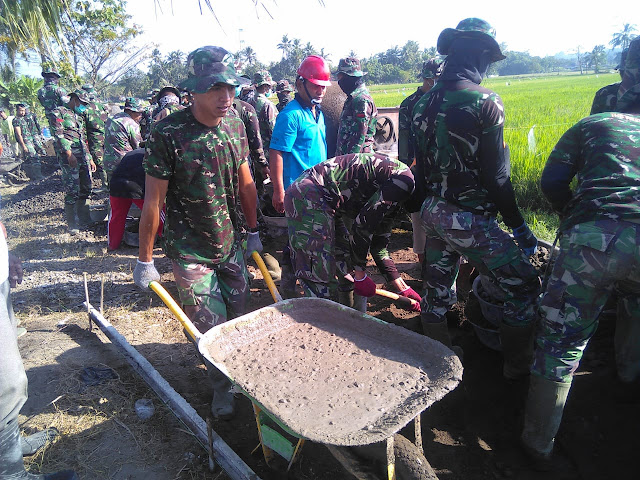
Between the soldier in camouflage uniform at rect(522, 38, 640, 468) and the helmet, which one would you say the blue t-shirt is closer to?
the helmet

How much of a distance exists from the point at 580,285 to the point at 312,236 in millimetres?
1590

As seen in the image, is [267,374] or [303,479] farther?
[303,479]

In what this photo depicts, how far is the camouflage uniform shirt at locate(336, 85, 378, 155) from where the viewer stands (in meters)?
4.67

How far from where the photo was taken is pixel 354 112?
4.70 m

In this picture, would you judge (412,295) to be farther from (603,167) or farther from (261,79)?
(261,79)

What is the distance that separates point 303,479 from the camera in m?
2.32

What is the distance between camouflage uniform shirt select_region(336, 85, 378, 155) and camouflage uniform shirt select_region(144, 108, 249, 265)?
2.09 metres

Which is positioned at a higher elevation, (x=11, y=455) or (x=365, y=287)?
(x=365, y=287)

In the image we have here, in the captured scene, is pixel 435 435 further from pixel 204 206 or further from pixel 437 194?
pixel 204 206

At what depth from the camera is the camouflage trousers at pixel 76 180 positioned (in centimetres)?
721

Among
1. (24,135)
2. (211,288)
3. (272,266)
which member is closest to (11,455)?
(211,288)

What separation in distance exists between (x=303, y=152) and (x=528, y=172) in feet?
13.5

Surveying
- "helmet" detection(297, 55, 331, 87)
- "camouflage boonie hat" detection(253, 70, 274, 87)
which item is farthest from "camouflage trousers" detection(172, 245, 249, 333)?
"camouflage boonie hat" detection(253, 70, 274, 87)

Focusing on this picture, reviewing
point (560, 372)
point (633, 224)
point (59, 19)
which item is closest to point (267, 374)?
point (560, 372)
